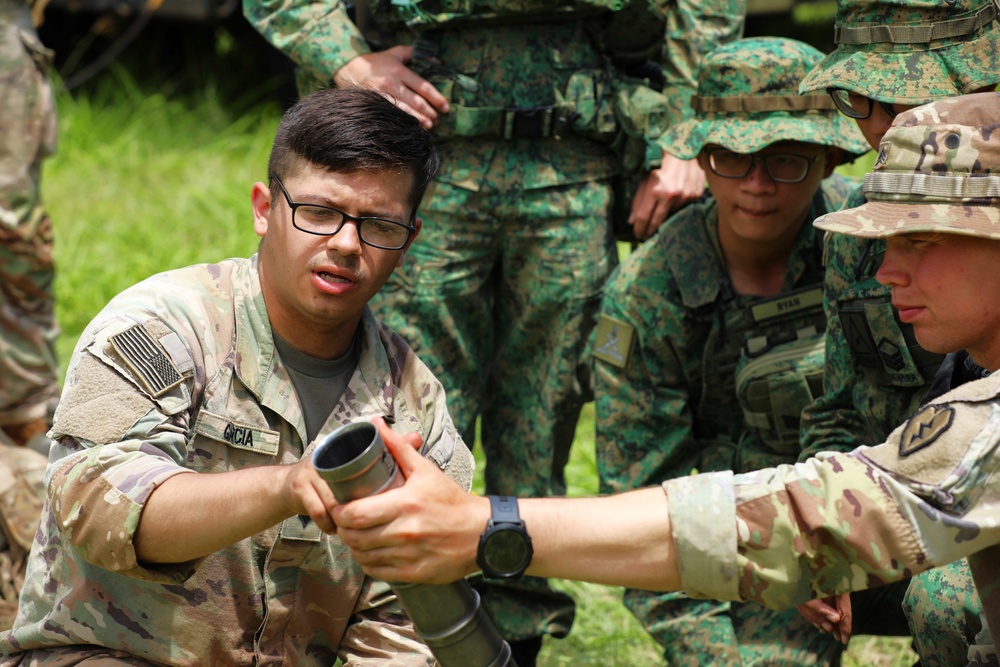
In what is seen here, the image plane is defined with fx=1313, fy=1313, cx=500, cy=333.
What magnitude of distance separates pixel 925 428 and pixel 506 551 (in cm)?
77

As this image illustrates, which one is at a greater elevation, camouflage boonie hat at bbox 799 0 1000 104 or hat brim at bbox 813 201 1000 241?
camouflage boonie hat at bbox 799 0 1000 104

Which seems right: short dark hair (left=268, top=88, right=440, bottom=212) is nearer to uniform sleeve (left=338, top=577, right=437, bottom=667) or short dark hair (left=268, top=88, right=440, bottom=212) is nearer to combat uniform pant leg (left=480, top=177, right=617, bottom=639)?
uniform sleeve (left=338, top=577, right=437, bottom=667)

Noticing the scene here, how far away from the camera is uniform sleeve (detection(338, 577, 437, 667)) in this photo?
2965mm

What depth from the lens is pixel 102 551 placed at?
2.52m

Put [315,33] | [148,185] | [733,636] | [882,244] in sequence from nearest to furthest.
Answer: [882,244], [733,636], [315,33], [148,185]

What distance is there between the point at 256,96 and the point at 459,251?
6.31 metres

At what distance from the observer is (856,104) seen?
3439mm

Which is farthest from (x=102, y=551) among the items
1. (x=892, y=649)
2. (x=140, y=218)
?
(x=140, y=218)

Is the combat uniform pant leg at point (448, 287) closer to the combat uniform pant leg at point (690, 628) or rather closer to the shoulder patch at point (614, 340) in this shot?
the shoulder patch at point (614, 340)

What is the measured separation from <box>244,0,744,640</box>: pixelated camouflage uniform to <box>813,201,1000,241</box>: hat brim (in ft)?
4.98

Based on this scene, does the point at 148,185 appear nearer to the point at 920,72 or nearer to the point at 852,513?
the point at 920,72

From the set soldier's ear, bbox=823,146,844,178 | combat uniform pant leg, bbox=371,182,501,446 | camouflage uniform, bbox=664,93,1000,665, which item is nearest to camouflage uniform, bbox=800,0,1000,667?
soldier's ear, bbox=823,146,844,178

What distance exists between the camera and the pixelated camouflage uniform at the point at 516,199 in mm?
3982

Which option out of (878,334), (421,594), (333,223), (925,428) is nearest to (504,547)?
(421,594)
